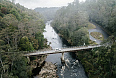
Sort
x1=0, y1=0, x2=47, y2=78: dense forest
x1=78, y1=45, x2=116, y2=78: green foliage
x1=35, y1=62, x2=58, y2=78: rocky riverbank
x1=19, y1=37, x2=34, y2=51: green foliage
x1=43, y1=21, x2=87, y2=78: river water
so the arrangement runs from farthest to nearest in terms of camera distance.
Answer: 1. x1=19, y1=37, x2=34, y2=51: green foliage
2. x1=43, y1=21, x2=87, y2=78: river water
3. x1=35, y1=62, x2=58, y2=78: rocky riverbank
4. x1=78, y1=45, x2=116, y2=78: green foliage
5. x1=0, y1=0, x2=47, y2=78: dense forest

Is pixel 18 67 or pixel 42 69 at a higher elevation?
pixel 18 67

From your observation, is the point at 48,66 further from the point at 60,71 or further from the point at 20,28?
the point at 20,28

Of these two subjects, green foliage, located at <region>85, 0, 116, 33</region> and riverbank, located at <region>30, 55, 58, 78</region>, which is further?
green foliage, located at <region>85, 0, 116, 33</region>

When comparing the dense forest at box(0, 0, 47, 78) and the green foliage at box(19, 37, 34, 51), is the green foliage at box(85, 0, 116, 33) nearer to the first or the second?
the dense forest at box(0, 0, 47, 78)

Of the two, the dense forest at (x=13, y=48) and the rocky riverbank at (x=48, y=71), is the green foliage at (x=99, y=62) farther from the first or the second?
the dense forest at (x=13, y=48)

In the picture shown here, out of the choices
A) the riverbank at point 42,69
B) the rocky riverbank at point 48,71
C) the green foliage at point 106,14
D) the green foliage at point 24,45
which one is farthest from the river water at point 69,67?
the green foliage at point 106,14

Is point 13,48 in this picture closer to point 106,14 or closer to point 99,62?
point 99,62

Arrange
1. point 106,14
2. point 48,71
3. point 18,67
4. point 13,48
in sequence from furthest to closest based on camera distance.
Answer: point 106,14
point 48,71
point 18,67
point 13,48

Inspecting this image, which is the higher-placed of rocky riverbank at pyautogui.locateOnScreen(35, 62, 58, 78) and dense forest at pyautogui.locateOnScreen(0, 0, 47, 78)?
dense forest at pyautogui.locateOnScreen(0, 0, 47, 78)

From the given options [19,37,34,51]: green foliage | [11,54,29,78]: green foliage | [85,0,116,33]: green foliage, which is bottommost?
[11,54,29,78]: green foliage

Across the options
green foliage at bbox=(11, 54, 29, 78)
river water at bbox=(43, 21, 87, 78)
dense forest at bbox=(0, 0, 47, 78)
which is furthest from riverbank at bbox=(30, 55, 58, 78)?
green foliage at bbox=(11, 54, 29, 78)

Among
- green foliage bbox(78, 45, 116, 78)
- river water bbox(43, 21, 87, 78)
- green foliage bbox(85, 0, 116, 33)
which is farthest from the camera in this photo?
green foliage bbox(85, 0, 116, 33)

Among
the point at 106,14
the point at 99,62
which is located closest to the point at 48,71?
the point at 99,62
